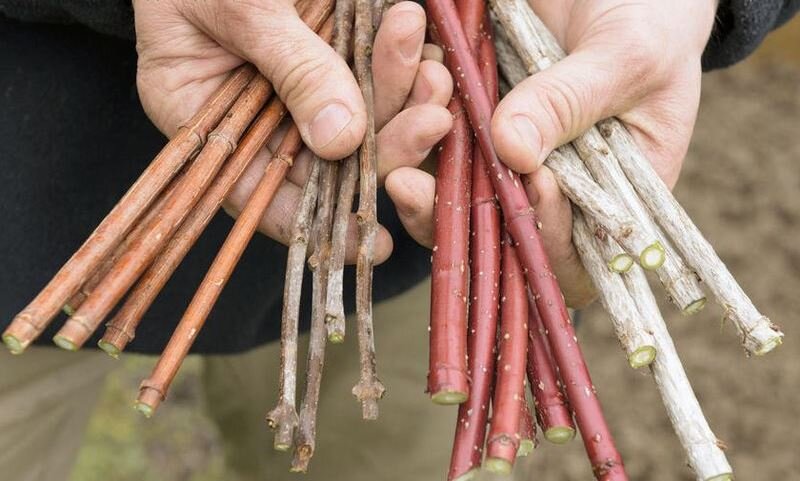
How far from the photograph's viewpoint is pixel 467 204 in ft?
4.51

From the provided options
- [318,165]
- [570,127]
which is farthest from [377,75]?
[570,127]

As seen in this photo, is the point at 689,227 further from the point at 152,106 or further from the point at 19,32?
the point at 19,32

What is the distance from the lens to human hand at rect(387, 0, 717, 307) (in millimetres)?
1360

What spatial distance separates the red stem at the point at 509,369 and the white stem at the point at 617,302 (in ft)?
0.41

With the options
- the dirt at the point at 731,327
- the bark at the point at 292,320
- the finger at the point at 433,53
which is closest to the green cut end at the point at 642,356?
the bark at the point at 292,320

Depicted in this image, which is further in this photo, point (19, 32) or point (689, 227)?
point (19, 32)

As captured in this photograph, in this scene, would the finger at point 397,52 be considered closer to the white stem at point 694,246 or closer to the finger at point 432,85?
the finger at point 432,85

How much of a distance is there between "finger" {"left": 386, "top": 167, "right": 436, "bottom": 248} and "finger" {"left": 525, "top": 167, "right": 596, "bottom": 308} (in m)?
0.15

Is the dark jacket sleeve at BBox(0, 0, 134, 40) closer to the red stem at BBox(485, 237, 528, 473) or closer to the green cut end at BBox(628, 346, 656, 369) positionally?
the red stem at BBox(485, 237, 528, 473)

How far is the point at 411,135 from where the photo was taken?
1.37m

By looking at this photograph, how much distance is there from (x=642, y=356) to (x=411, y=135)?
449 millimetres

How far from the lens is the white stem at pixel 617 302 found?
49.3 inches

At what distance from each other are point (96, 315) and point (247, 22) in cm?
47

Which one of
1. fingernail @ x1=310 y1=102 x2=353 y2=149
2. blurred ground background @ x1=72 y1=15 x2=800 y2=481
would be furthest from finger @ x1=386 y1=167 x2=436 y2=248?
blurred ground background @ x1=72 y1=15 x2=800 y2=481
